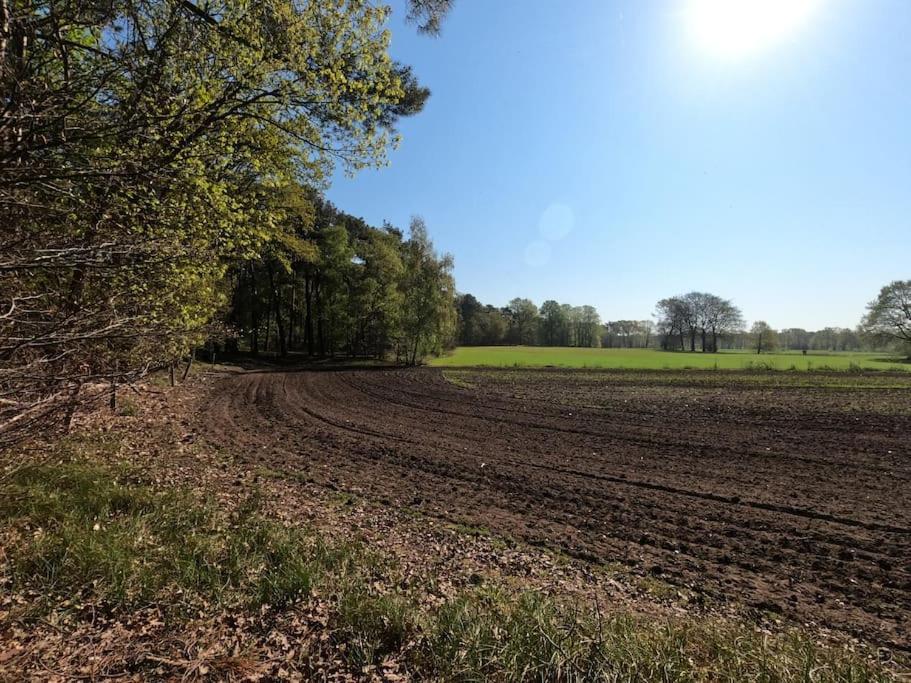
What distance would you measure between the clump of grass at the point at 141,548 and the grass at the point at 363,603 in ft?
0.05

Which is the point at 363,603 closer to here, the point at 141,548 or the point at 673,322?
the point at 141,548

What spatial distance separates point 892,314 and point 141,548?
277 ft

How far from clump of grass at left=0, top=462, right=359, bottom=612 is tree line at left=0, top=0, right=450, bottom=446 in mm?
1048

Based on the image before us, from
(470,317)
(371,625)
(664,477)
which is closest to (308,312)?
(664,477)

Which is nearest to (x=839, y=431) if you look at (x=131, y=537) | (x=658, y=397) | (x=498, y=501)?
(x=658, y=397)

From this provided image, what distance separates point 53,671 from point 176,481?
450 centimetres

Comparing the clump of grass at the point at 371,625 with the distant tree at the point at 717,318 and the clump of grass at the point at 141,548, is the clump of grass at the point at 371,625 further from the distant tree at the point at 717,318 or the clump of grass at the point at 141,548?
the distant tree at the point at 717,318

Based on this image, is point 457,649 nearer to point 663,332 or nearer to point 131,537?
point 131,537

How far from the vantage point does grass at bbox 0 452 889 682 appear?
2965mm

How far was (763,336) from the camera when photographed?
4119 inches

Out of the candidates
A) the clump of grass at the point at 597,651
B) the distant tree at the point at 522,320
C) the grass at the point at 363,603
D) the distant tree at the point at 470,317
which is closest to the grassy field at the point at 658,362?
the distant tree at the point at 470,317

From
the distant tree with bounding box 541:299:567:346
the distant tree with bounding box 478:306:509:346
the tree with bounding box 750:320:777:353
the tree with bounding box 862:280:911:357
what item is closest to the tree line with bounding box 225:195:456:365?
the distant tree with bounding box 478:306:509:346

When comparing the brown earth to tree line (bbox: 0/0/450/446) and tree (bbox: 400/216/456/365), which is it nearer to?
tree line (bbox: 0/0/450/446)

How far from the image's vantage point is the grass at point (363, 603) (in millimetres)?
2965
